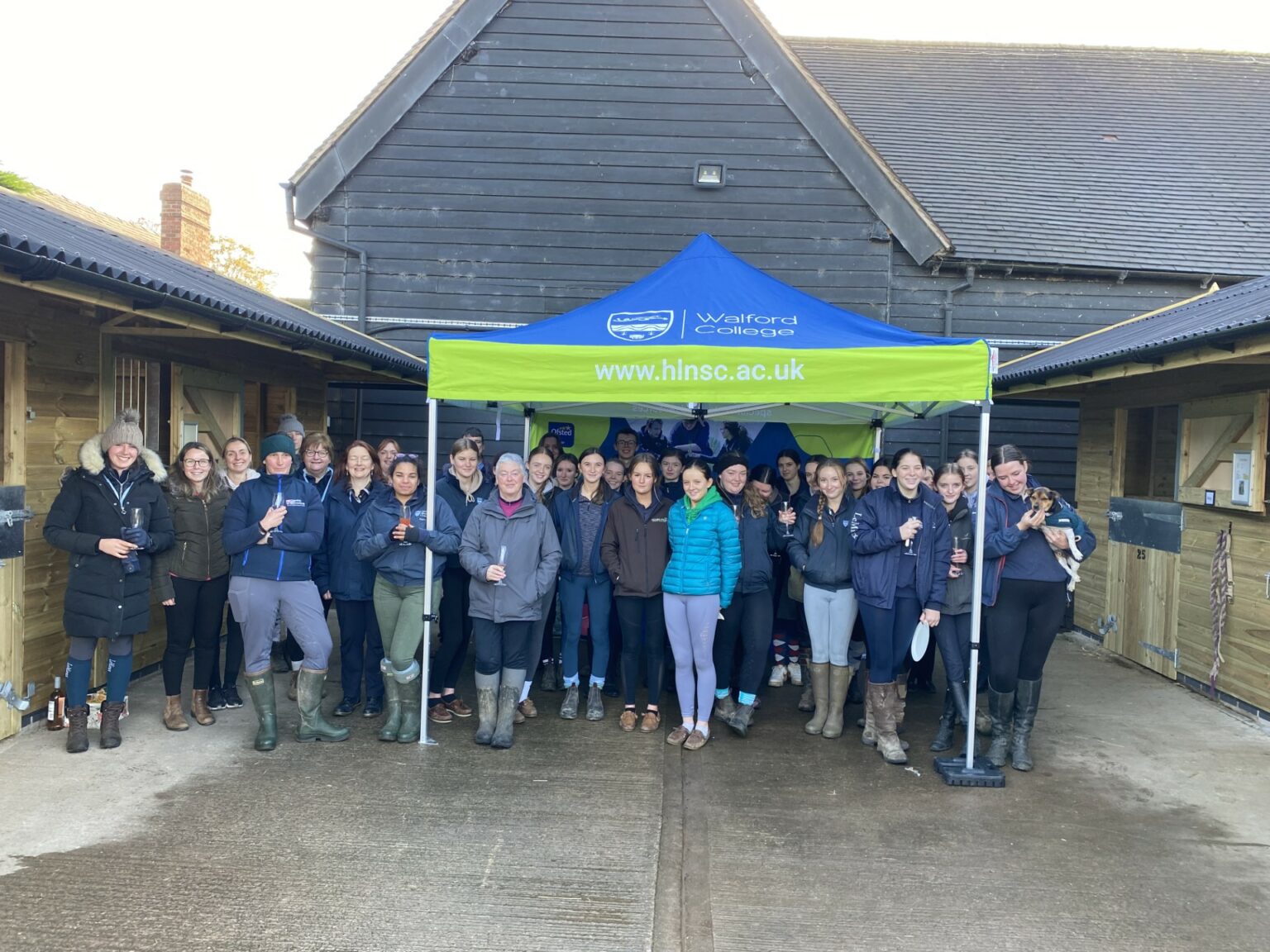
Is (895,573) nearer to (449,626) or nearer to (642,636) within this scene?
(642,636)

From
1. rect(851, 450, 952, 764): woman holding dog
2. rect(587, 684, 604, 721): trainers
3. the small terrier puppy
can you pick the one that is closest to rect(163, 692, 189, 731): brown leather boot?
rect(587, 684, 604, 721): trainers

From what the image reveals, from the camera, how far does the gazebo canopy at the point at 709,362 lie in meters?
4.54

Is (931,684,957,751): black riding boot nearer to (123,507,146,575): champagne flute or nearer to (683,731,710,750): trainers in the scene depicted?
(683,731,710,750): trainers

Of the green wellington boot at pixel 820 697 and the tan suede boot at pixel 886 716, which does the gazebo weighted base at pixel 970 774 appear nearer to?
the tan suede boot at pixel 886 716

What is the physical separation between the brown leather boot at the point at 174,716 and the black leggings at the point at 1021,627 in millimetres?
4631

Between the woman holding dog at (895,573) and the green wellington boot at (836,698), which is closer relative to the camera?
the woman holding dog at (895,573)

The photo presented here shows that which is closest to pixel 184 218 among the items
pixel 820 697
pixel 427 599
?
pixel 427 599

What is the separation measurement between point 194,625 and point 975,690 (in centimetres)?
440

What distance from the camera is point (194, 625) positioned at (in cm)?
502

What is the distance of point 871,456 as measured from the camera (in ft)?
23.7

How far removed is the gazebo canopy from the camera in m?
4.54

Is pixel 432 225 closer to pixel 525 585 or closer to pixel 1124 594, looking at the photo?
pixel 525 585

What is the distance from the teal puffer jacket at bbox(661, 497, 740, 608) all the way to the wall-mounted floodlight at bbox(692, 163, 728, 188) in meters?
5.92

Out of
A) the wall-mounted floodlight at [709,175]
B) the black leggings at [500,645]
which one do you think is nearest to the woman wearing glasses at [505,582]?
the black leggings at [500,645]
